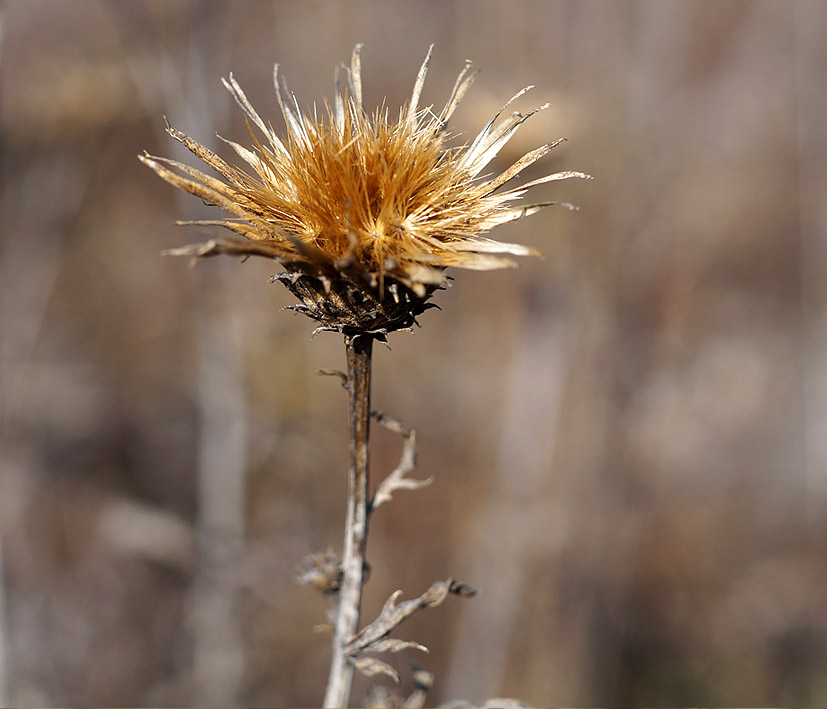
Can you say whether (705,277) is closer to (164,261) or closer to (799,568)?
(799,568)

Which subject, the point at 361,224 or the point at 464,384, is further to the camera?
the point at 464,384

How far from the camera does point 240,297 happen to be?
304 centimetres

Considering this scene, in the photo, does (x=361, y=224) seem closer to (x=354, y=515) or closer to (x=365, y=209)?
(x=365, y=209)

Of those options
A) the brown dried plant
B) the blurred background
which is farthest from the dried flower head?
the blurred background

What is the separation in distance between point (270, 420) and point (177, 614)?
108cm

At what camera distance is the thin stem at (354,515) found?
34.0 inches

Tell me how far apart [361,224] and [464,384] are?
3.37 meters

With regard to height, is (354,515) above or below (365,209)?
below

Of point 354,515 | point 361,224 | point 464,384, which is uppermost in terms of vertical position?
point 361,224

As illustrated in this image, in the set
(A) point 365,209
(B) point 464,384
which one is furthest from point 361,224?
(B) point 464,384

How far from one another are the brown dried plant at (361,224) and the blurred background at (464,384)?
1639 mm

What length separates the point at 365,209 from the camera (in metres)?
0.85

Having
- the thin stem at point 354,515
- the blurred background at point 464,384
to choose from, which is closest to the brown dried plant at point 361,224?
the thin stem at point 354,515

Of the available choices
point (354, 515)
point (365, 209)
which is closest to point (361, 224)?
point (365, 209)
